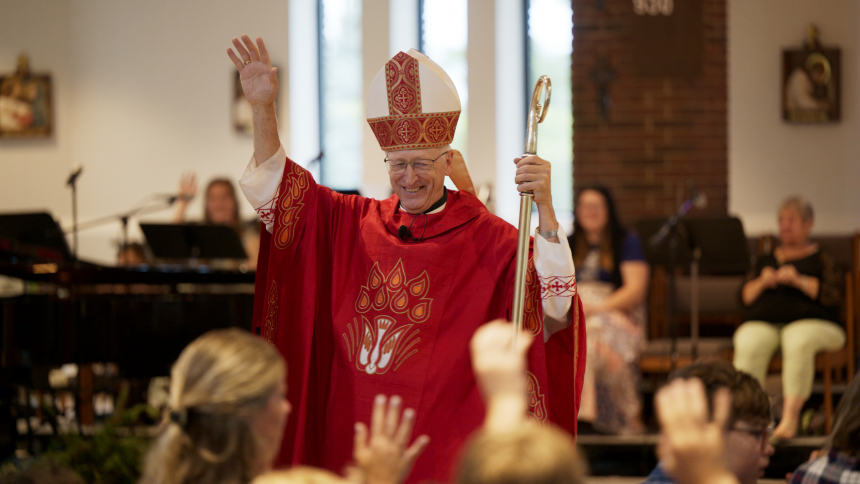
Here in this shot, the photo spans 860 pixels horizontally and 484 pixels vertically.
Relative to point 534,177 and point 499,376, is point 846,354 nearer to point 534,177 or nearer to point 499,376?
point 534,177

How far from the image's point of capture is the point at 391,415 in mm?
1604

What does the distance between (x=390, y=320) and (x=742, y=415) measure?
106cm

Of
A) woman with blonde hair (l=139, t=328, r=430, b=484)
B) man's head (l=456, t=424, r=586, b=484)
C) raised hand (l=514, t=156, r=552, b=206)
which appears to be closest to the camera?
man's head (l=456, t=424, r=586, b=484)

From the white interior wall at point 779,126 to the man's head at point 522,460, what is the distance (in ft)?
22.7

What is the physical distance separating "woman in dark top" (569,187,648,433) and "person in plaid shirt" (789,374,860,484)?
127 inches

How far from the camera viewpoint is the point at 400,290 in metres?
2.69

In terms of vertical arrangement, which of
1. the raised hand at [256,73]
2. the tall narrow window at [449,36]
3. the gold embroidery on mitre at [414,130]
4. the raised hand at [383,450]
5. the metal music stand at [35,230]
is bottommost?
the raised hand at [383,450]

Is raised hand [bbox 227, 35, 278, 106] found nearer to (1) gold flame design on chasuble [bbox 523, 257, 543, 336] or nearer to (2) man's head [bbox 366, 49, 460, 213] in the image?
(2) man's head [bbox 366, 49, 460, 213]

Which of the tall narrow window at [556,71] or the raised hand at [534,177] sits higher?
the tall narrow window at [556,71]

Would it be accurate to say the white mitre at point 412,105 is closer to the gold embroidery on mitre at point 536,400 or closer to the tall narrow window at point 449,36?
the gold embroidery on mitre at point 536,400

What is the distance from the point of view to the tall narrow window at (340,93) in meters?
9.49

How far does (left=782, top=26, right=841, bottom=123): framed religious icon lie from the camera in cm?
758

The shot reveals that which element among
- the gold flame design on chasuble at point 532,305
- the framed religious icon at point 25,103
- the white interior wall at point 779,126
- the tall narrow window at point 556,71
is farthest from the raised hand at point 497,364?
the framed religious icon at point 25,103

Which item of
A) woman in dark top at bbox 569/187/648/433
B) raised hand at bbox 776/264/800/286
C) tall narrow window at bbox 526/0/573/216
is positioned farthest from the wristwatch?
tall narrow window at bbox 526/0/573/216
